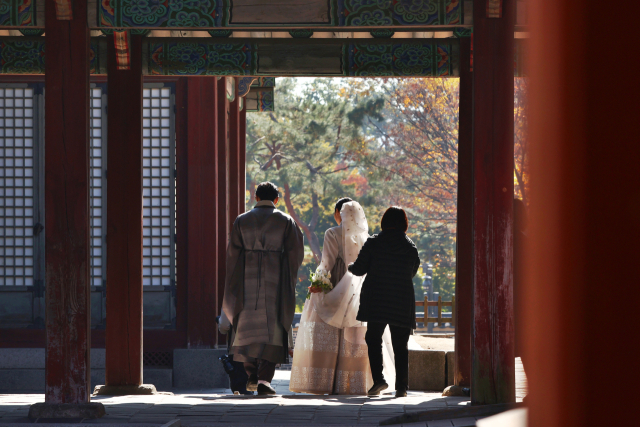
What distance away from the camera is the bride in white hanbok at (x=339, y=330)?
24.0 feet

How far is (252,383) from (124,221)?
1.91m

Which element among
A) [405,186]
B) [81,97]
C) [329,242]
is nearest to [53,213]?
[81,97]

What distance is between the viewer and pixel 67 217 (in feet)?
15.7

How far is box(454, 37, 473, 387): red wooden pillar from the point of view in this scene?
21.5 feet

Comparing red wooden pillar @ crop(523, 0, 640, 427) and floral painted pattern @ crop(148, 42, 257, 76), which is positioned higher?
floral painted pattern @ crop(148, 42, 257, 76)

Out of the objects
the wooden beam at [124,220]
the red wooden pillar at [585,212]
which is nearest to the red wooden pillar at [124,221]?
the wooden beam at [124,220]

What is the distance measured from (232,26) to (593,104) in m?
5.13

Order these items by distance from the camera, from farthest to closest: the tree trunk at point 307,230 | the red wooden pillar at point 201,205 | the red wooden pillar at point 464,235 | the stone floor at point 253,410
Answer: the tree trunk at point 307,230 → the red wooden pillar at point 201,205 → the red wooden pillar at point 464,235 → the stone floor at point 253,410

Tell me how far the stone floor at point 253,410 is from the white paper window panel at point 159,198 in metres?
3.98

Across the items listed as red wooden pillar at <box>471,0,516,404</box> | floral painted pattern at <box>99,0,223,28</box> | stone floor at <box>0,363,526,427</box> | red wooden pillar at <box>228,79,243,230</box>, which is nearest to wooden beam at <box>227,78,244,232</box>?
red wooden pillar at <box>228,79,243,230</box>

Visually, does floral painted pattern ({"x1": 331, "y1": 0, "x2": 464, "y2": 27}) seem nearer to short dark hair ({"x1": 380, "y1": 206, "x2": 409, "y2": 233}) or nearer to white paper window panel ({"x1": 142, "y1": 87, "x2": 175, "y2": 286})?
short dark hair ({"x1": 380, "y1": 206, "x2": 409, "y2": 233})

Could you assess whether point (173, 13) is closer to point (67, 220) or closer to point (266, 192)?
point (67, 220)

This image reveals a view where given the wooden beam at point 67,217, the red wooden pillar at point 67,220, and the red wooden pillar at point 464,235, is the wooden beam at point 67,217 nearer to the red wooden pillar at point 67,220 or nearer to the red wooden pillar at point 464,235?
the red wooden pillar at point 67,220

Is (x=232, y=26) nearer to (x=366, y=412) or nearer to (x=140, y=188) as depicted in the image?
(x=140, y=188)
